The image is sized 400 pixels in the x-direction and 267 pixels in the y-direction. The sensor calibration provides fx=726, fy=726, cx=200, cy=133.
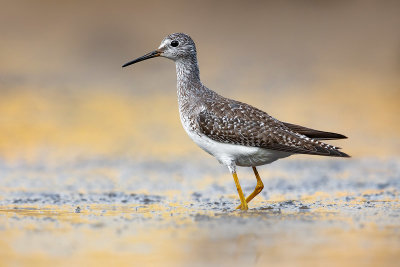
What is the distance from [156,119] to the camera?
16.5 meters

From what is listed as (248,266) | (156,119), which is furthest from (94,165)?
(248,266)

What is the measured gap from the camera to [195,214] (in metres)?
8.95

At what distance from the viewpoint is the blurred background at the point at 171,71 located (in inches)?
607

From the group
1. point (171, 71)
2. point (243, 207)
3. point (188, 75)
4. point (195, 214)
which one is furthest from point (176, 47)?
point (171, 71)

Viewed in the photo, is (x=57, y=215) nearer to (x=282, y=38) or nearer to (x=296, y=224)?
(x=296, y=224)

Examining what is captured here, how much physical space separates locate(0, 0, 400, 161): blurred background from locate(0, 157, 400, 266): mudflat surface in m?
1.31

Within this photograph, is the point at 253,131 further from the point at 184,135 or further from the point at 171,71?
the point at 171,71

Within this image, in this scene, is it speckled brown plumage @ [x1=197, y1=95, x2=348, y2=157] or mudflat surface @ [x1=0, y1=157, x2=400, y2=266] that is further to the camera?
speckled brown plumage @ [x1=197, y1=95, x2=348, y2=157]

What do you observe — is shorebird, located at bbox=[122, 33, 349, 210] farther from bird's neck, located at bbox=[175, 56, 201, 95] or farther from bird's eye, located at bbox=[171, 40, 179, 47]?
bird's eye, located at bbox=[171, 40, 179, 47]

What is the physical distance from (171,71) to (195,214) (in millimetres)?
12397

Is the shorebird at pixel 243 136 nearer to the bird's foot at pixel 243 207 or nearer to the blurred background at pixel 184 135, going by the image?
the bird's foot at pixel 243 207

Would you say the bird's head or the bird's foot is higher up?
the bird's head

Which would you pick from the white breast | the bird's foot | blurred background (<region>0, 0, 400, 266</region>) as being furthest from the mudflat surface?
the white breast

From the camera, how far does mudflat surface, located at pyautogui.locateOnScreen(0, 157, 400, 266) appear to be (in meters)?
6.70
